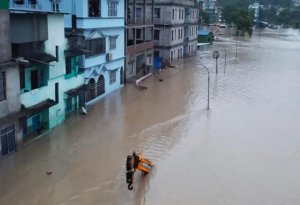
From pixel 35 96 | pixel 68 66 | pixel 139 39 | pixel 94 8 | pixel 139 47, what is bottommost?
pixel 35 96

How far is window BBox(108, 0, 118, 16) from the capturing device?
104 ft

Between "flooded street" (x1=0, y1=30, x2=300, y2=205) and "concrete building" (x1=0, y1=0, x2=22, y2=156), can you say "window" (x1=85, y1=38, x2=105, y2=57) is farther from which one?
"concrete building" (x1=0, y1=0, x2=22, y2=156)

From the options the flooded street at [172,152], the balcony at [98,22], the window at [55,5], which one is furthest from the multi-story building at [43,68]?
the window at [55,5]

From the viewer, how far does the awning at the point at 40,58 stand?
2000 cm

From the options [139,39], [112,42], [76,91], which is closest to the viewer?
[76,91]

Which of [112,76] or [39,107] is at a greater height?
[112,76]

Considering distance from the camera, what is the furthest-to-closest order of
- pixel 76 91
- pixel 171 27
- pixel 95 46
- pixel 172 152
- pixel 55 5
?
pixel 171 27 < pixel 95 46 < pixel 55 5 < pixel 76 91 < pixel 172 152

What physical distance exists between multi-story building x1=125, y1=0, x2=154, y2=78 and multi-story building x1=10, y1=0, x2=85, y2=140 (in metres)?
12.7

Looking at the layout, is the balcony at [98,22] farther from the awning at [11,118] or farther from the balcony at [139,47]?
the awning at [11,118]

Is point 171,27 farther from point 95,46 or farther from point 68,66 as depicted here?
point 68,66

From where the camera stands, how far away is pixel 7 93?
59.1 ft

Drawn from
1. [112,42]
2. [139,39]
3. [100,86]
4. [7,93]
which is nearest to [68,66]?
[100,86]

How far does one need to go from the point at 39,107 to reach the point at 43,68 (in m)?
2.56

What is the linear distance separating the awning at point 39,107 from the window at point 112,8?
11936 mm
